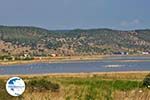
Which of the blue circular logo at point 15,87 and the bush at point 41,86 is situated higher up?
the blue circular logo at point 15,87

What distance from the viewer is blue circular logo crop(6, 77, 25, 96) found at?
41.3ft

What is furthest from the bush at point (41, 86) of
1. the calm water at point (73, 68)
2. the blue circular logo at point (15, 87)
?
the calm water at point (73, 68)

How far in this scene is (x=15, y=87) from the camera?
1272cm

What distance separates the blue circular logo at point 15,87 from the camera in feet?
41.3

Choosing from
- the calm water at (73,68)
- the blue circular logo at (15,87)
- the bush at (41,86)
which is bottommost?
the calm water at (73,68)

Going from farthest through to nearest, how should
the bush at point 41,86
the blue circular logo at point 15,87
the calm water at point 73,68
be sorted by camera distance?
the calm water at point 73,68
the bush at point 41,86
the blue circular logo at point 15,87

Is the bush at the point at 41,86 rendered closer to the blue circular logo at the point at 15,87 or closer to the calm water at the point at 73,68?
the blue circular logo at the point at 15,87

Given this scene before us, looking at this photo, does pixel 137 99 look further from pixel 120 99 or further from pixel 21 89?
pixel 21 89

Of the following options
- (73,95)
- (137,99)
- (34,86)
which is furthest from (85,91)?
(34,86)

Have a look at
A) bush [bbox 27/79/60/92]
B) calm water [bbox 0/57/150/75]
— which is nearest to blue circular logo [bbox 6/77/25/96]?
bush [bbox 27/79/60/92]

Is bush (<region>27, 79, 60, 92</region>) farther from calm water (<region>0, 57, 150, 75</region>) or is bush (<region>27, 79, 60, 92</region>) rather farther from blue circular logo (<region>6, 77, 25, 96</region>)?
calm water (<region>0, 57, 150, 75</region>)

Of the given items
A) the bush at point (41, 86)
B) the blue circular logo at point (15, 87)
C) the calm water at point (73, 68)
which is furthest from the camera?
the calm water at point (73, 68)

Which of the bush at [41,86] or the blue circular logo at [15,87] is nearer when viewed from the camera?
the blue circular logo at [15,87]

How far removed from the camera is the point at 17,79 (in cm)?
1282
